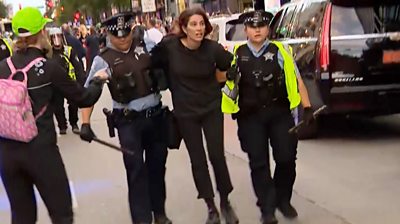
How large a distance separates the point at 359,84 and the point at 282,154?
3376 mm

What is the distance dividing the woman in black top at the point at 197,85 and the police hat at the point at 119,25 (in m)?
0.31

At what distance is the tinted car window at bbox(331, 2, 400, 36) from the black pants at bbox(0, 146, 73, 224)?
507 centimetres

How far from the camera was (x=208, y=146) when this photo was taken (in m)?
5.59

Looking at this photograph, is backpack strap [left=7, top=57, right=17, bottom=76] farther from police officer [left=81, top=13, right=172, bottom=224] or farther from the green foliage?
the green foliage

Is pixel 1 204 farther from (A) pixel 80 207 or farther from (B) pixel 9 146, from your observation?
(B) pixel 9 146

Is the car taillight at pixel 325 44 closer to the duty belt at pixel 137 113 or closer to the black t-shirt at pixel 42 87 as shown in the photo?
the duty belt at pixel 137 113

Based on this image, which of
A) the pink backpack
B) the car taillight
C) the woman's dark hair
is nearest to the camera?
the pink backpack

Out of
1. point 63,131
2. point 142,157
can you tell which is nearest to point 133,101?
point 142,157

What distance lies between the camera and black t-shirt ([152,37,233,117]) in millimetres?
5453

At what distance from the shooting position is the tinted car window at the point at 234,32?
14.3m

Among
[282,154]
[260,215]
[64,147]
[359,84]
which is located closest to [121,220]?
[260,215]

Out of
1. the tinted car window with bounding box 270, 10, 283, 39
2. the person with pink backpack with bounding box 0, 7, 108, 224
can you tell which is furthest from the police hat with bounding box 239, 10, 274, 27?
the tinted car window with bounding box 270, 10, 283, 39

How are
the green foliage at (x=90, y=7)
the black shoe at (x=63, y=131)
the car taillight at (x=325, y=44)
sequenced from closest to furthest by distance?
the car taillight at (x=325, y=44) < the black shoe at (x=63, y=131) < the green foliage at (x=90, y=7)

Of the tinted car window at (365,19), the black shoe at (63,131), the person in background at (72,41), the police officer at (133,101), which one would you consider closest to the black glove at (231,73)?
the police officer at (133,101)
